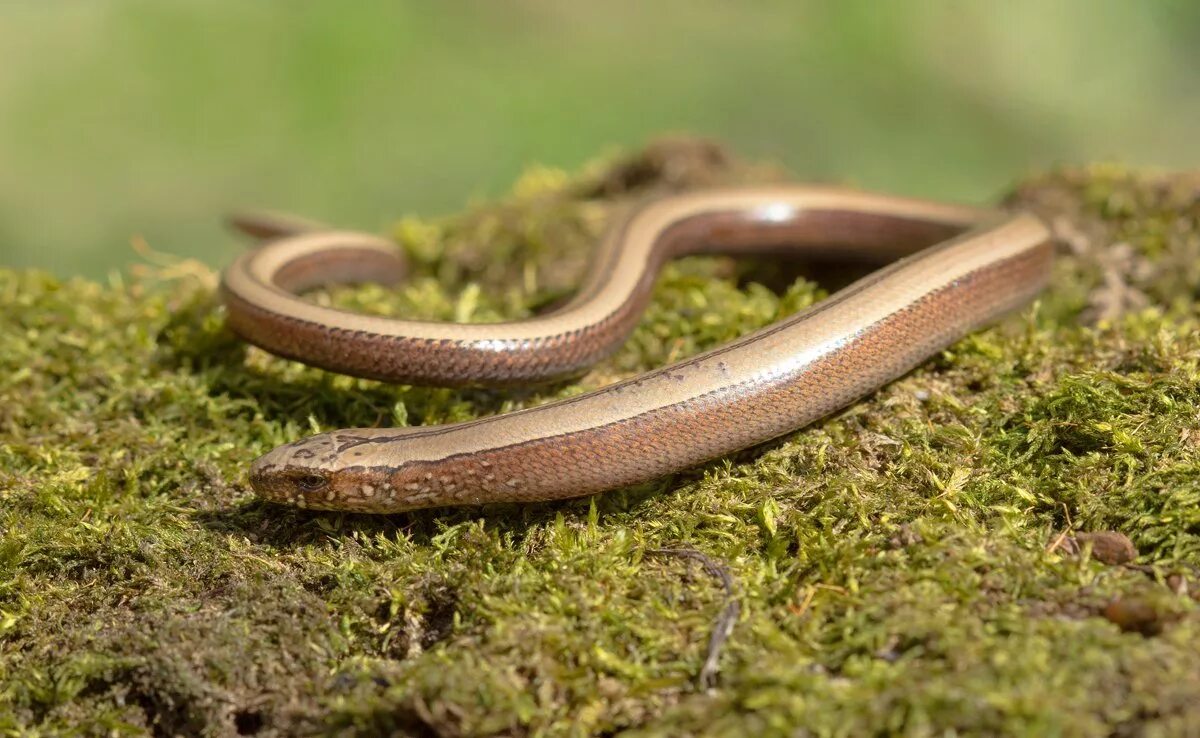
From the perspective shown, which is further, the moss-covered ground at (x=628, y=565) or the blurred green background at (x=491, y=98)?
the blurred green background at (x=491, y=98)

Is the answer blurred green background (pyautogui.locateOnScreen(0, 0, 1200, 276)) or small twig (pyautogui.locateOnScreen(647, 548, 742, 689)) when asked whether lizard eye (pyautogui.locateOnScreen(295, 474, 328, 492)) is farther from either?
blurred green background (pyautogui.locateOnScreen(0, 0, 1200, 276))

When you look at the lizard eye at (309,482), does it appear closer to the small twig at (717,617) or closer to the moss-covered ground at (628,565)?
the moss-covered ground at (628,565)

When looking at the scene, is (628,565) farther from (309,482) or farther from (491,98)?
(491,98)

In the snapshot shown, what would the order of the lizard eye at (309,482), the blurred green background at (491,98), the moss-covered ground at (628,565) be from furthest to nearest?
1. the blurred green background at (491,98)
2. the lizard eye at (309,482)
3. the moss-covered ground at (628,565)

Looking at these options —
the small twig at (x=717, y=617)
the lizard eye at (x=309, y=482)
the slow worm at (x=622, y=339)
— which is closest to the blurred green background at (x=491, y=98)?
the slow worm at (x=622, y=339)

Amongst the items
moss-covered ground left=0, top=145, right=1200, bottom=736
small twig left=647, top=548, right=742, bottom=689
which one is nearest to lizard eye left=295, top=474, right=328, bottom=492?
moss-covered ground left=0, top=145, right=1200, bottom=736

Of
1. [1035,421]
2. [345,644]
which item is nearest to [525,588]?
[345,644]

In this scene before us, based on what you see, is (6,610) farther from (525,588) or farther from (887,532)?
(887,532)

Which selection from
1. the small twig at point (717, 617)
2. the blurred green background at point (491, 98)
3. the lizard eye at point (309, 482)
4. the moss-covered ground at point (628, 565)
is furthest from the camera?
the blurred green background at point (491, 98)

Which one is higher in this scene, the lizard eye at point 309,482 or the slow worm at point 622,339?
the slow worm at point 622,339
